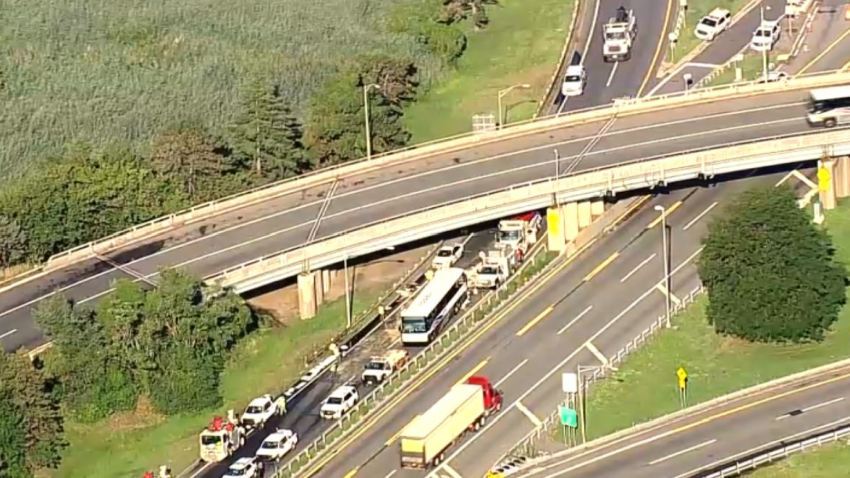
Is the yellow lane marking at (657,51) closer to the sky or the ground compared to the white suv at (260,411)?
closer to the sky

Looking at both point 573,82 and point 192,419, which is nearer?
point 192,419

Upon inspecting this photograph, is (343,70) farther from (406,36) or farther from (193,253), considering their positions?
(193,253)

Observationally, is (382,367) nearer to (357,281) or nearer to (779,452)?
(357,281)

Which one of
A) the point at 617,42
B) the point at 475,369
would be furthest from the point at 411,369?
the point at 617,42

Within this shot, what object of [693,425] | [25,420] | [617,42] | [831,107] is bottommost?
[693,425]

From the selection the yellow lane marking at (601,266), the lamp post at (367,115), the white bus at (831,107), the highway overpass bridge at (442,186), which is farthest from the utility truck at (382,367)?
the white bus at (831,107)

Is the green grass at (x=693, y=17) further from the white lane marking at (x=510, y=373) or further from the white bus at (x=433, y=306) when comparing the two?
the white lane marking at (x=510, y=373)

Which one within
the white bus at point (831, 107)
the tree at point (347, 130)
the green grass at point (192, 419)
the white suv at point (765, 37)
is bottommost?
the green grass at point (192, 419)
